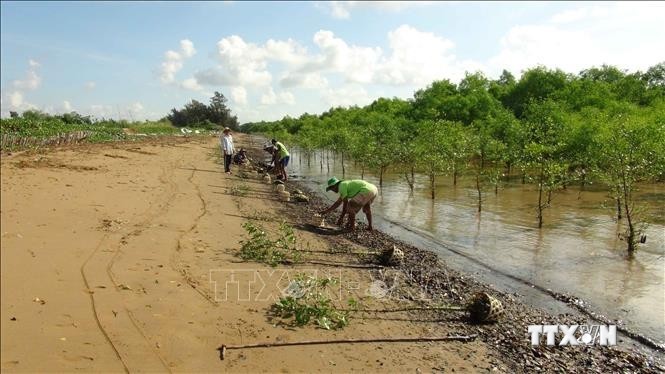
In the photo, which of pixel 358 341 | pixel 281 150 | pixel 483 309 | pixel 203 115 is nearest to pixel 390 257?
pixel 483 309

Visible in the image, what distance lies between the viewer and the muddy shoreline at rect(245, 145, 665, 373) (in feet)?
20.5

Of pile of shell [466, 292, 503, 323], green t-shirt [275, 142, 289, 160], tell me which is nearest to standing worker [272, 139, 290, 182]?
green t-shirt [275, 142, 289, 160]

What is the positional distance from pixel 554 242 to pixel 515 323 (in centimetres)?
713

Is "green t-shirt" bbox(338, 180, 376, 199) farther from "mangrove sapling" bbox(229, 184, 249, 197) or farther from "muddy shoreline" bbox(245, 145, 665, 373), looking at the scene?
"mangrove sapling" bbox(229, 184, 249, 197)

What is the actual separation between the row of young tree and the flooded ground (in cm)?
72

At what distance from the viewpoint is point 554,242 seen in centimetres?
1351

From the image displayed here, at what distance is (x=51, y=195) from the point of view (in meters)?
9.15

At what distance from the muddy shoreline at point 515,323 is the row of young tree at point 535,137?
561cm

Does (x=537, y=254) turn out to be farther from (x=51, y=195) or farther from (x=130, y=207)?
(x=51, y=195)

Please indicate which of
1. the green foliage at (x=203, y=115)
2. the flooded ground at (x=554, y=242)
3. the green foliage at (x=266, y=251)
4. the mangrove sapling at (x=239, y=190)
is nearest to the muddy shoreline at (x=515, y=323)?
the flooded ground at (x=554, y=242)

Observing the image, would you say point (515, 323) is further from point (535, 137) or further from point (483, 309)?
point (535, 137)

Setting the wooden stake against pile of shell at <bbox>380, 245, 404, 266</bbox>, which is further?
pile of shell at <bbox>380, 245, 404, 266</bbox>

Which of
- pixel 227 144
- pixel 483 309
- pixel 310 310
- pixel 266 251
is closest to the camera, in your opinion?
pixel 310 310

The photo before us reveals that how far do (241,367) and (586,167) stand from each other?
23.0 m
